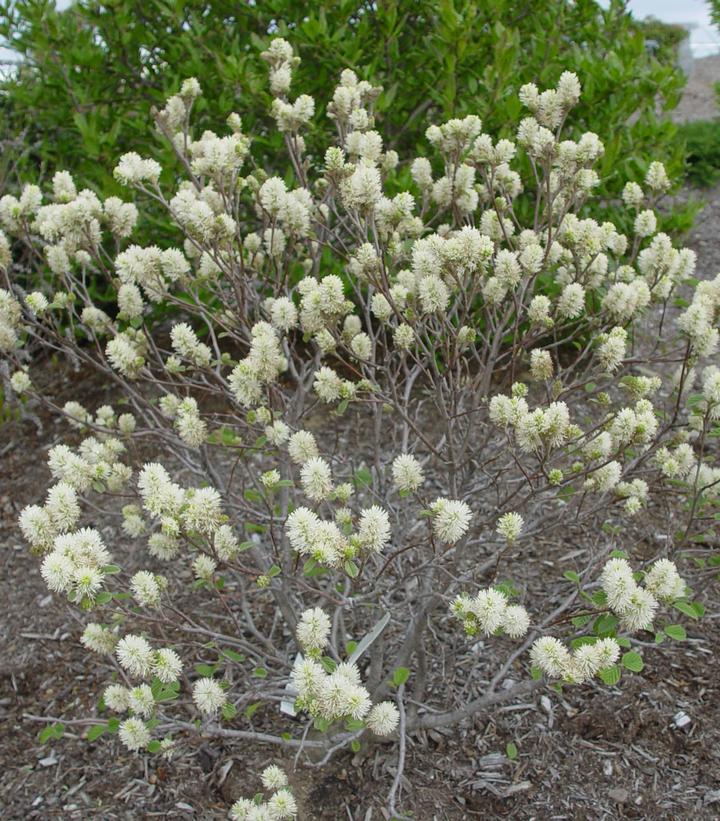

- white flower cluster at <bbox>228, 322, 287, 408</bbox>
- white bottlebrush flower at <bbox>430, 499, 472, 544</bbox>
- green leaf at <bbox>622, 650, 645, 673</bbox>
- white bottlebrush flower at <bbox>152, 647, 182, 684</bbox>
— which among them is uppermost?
white flower cluster at <bbox>228, 322, 287, 408</bbox>

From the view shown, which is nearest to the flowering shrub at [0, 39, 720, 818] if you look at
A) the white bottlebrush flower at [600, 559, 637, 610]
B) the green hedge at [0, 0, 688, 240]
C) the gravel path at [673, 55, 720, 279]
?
the white bottlebrush flower at [600, 559, 637, 610]

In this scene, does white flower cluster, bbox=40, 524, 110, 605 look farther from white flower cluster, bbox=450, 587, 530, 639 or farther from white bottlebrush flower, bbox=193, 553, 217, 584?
white flower cluster, bbox=450, 587, 530, 639

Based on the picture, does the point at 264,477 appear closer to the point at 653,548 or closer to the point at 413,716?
the point at 413,716

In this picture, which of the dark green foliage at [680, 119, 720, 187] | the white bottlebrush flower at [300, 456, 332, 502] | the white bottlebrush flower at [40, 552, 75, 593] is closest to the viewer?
the white bottlebrush flower at [40, 552, 75, 593]

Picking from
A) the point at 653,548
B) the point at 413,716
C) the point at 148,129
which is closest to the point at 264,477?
the point at 413,716

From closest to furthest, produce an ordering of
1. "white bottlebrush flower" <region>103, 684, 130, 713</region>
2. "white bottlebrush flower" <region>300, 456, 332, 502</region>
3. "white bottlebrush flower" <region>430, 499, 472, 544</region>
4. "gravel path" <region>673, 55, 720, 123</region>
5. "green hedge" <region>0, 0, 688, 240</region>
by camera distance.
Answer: "white bottlebrush flower" <region>430, 499, 472, 544</region> → "white bottlebrush flower" <region>300, 456, 332, 502</region> → "white bottlebrush flower" <region>103, 684, 130, 713</region> → "green hedge" <region>0, 0, 688, 240</region> → "gravel path" <region>673, 55, 720, 123</region>

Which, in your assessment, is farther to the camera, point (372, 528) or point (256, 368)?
point (256, 368)

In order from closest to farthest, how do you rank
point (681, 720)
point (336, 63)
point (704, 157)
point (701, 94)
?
point (681, 720)
point (336, 63)
point (704, 157)
point (701, 94)

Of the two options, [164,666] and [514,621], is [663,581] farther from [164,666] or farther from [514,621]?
[164,666]

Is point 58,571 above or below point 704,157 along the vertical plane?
above

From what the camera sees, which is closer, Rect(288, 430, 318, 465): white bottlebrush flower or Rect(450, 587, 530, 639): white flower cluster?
Rect(450, 587, 530, 639): white flower cluster

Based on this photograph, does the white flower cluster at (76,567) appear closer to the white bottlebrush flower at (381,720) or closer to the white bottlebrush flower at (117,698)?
the white bottlebrush flower at (117,698)

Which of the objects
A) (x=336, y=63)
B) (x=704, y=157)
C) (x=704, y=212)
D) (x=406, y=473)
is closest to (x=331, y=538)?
(x=406, y=473)

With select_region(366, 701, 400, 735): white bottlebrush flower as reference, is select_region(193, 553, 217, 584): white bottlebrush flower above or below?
above
